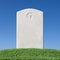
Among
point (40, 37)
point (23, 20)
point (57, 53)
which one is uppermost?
point (23, 20)

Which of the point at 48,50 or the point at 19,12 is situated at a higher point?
the point at 19,12

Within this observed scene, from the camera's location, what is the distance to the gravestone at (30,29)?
14523mm

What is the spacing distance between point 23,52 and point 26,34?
2.11 m

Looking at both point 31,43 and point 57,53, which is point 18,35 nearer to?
point 31,43

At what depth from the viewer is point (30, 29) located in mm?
14516

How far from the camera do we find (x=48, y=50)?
522 inches

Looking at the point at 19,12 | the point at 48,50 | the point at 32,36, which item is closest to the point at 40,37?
the point at 32,36

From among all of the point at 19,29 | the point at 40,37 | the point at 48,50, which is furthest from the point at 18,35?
the point at 48,50

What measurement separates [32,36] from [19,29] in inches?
45.5

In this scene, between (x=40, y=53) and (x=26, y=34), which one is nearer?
(x=40, y=53)

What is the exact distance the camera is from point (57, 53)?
12.9m

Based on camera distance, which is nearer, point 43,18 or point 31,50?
point 31,50

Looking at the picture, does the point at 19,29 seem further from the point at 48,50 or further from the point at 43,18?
the point at 48,50

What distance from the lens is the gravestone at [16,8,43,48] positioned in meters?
14.5
